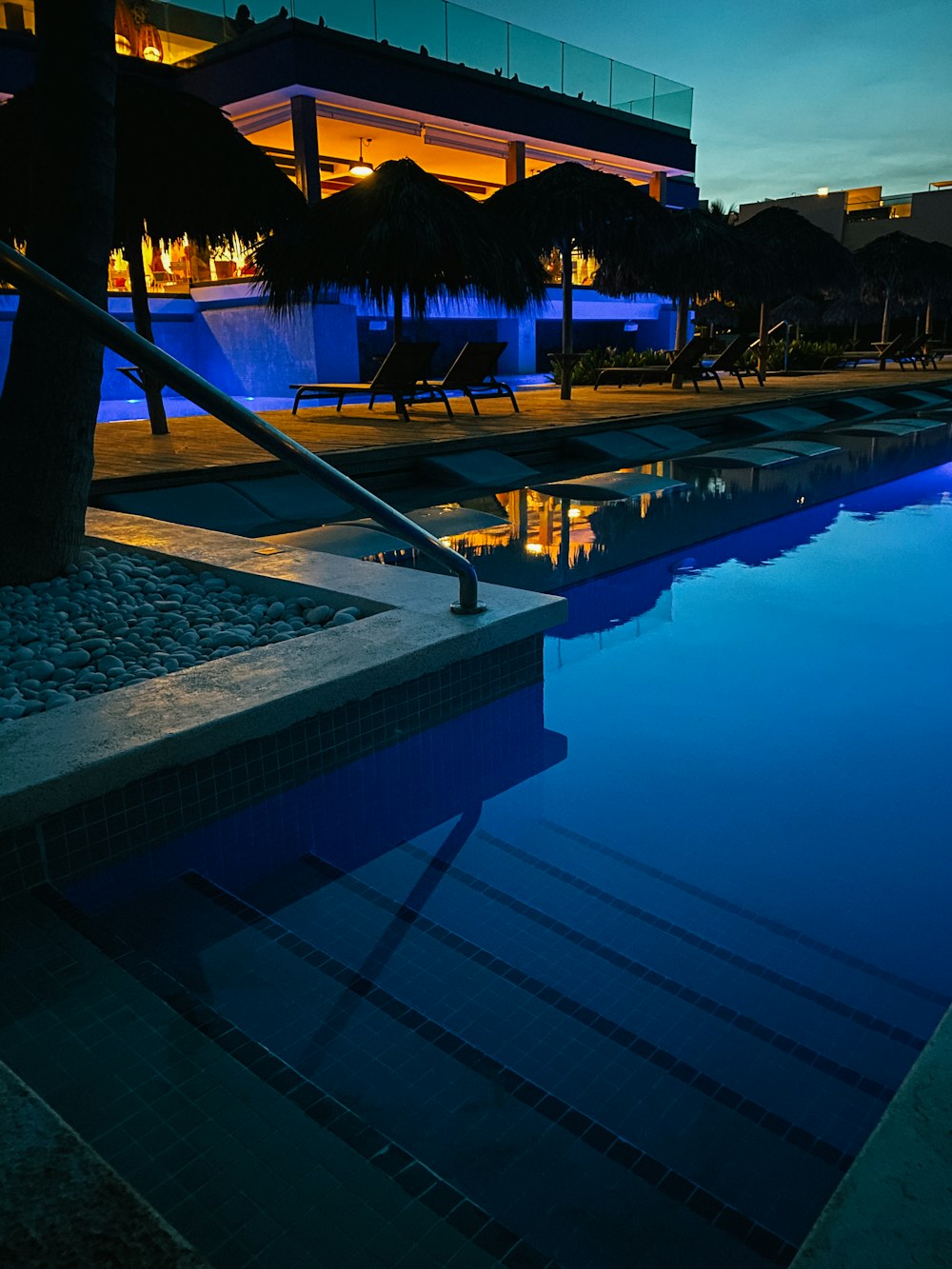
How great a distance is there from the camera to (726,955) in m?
2.09

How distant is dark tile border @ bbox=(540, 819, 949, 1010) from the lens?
1964 mm


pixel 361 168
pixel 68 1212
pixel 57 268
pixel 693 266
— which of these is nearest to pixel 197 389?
pixel 57 268

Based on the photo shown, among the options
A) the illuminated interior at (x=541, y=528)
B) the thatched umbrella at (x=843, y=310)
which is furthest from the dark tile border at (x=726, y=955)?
the thatched umbrella at (x=843, y=310)

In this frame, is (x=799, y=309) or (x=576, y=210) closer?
(x=576, y=210)

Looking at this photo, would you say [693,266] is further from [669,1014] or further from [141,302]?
[669,1014]

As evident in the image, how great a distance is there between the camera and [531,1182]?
148cm

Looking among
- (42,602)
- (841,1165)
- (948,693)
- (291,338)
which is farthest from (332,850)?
(291,338)

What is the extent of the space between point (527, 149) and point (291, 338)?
9.19m

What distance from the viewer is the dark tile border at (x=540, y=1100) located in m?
1.41

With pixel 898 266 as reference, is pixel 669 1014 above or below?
below

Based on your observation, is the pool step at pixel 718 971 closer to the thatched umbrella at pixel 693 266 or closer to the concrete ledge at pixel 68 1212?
the concrete ledge at pixel 68 1212

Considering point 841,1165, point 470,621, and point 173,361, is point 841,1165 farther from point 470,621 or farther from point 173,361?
point 173,361

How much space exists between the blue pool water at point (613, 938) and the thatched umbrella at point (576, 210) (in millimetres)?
10001

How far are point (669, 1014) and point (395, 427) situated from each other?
8730 mm
